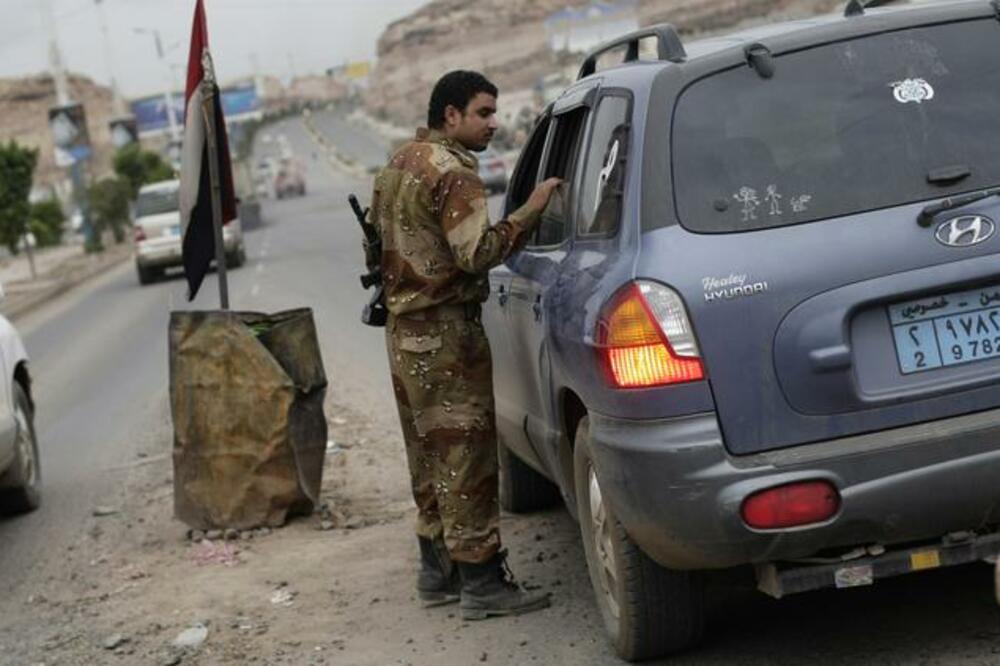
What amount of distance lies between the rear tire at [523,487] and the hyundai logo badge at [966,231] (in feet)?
10.2

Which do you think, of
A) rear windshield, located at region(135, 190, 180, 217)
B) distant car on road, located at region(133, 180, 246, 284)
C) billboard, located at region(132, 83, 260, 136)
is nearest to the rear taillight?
distant car on road, located at region(133, 180, 246, 284)

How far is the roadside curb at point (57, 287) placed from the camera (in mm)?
30203

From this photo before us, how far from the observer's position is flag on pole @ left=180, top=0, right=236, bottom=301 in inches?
301

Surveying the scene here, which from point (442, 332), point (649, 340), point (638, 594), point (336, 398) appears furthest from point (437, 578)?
point (336, 398)

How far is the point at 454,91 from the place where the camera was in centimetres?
553

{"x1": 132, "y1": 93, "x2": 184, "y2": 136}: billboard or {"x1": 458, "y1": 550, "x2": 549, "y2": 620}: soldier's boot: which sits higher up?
{"x1": 458, "y1": 550, "x2": 549, "y2": 620}: soldier's boot

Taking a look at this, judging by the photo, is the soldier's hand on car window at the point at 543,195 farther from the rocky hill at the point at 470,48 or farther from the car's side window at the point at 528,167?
the rocky hill at the point at 470,48

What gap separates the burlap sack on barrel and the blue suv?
2875 millimetres

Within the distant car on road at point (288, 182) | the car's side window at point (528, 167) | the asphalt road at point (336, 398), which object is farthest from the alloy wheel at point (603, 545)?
the distant car on road at point (288, 182)

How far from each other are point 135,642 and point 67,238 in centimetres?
8282

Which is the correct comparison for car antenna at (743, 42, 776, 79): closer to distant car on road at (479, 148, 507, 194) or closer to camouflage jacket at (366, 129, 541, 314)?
camouflage jacket at (366, 129, 541, 314)

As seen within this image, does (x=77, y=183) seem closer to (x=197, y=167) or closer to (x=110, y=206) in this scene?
(x=110, y=206)

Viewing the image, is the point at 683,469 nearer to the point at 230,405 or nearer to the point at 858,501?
the point at 858,501

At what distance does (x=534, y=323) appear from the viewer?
5.41m
